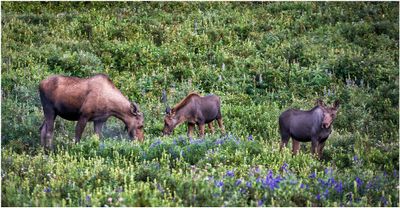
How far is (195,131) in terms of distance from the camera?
52.6 ft

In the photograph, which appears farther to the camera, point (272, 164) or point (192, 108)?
point (192, 108)

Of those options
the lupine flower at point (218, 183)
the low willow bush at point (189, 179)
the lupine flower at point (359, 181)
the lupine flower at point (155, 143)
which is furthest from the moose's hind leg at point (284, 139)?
the lupine flower at point (218, 183)

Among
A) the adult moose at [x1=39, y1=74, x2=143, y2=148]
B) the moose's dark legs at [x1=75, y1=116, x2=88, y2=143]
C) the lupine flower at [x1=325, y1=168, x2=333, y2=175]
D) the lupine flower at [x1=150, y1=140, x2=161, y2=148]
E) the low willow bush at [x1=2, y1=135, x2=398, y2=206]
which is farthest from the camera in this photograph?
the adult moose at [x1=39, y1=74, x2=143, y2=148]

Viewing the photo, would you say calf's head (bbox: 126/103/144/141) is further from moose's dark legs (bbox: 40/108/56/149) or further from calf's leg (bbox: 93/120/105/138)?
moose's dark legs (bbox: 40/108/56/149)

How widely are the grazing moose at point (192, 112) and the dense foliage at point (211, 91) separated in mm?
662

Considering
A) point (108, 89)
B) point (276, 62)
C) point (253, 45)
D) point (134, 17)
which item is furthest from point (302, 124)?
point (134, 17)

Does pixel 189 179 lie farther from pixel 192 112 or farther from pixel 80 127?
pixel 192 112

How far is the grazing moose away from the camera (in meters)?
14.8

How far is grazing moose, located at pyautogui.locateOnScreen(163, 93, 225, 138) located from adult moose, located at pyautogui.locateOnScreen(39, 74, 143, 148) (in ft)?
3.34

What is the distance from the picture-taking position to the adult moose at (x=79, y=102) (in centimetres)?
1362

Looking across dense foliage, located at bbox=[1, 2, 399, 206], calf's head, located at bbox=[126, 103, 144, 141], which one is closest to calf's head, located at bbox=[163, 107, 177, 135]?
dense foliage, located at bbox=[1, 2, 399, 206]

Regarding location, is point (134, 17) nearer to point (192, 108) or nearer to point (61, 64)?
point (61, 64)

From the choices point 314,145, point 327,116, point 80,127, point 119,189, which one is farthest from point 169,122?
point 119,189

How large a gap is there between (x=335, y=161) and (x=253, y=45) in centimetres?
1180
